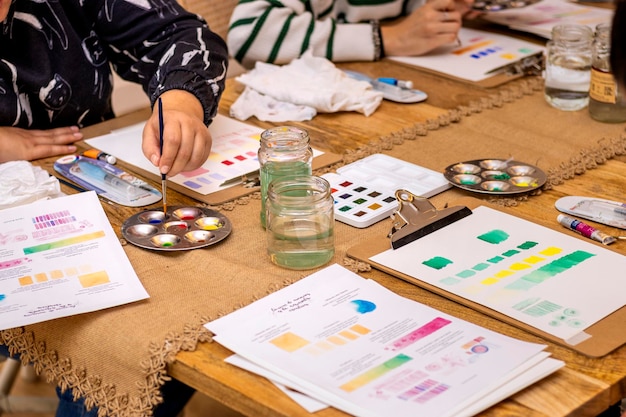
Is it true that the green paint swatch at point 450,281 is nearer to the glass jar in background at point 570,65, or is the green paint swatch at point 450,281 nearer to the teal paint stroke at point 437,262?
the teal paint stroke at point 437,262

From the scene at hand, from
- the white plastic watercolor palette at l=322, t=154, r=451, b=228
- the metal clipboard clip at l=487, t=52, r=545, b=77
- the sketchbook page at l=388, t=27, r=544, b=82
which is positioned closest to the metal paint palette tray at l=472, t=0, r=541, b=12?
the sketchbook page at l=388, t=27, r=544, b=82

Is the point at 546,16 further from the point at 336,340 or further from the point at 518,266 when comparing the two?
the point at 336,340

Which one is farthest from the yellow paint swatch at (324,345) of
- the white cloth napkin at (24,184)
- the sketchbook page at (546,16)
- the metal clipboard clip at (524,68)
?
the sketchbook page at (546,16)

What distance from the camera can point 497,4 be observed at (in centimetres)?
214

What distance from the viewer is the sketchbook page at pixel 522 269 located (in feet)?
3.23

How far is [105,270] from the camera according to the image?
42.9 inches

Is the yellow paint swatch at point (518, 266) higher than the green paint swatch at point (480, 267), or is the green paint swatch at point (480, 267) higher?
the yellow paint swatch at point (518, 266)

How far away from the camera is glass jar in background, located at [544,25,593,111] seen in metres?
1.59

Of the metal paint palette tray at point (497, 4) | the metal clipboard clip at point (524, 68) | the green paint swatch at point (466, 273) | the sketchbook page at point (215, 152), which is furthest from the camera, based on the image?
the metal paint palette tray at point (497, 4)

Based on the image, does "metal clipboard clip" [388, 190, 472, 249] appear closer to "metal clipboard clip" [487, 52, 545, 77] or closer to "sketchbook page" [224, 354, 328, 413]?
"sketchbook page" [224, 354, 328, 413]

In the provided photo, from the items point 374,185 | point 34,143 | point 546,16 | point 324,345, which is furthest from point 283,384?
point 546,16

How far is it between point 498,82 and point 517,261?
73cm

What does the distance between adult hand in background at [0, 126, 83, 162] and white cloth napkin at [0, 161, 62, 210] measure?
0.07 m

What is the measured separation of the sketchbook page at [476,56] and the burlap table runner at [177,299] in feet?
1.24
